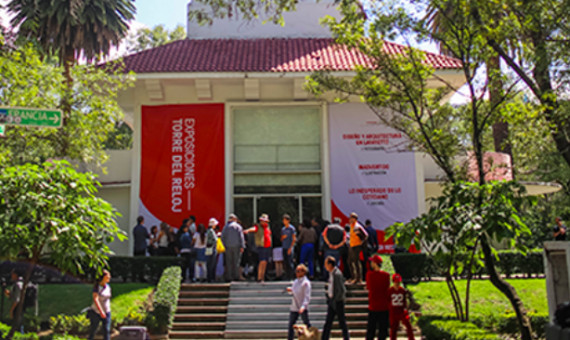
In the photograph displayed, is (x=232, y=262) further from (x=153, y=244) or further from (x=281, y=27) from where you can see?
(x=281, y=27)

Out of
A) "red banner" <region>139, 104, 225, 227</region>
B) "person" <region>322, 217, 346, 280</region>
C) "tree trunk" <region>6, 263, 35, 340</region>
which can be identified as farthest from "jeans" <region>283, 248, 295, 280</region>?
"tree trunk" <region>6, 263, 35, 340</region>

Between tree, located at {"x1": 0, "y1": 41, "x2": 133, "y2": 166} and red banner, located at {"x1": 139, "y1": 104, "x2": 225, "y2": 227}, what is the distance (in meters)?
1.68

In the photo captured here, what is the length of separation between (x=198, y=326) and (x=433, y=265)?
7.16 m

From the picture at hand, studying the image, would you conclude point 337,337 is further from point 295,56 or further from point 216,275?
point 295,56

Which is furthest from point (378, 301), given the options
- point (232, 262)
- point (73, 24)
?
point (73, 24)

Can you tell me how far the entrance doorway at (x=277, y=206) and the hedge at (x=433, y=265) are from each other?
4.13 meters

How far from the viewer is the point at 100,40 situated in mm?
24703

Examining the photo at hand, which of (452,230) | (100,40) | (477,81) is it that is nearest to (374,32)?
(477,81)

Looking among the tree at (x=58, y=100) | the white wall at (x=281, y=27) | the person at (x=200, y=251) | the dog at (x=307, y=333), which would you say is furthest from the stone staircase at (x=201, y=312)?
the white wall at (x=281, y=27)

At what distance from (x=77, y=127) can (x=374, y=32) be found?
10.1 m

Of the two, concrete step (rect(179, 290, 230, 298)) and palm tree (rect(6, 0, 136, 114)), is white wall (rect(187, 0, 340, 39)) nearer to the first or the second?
palm tree (rect(6, 0, 136, 114))

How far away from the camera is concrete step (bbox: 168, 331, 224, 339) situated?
43.0 ft

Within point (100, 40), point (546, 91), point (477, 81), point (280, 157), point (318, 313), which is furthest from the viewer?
point (100, 40)

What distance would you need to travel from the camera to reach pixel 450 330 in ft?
32.7
